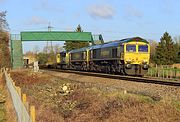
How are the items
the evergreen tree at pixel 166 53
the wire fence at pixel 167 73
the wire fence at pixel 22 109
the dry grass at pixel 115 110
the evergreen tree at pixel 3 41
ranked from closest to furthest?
the wire fence at pixel 22 109, the dry grass at pixel 115 110, the wire fence at pixel 167 73, the evergreen tree at pixel 3 41, the evergreen tree at pixel 166 53

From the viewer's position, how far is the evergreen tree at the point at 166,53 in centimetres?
8125

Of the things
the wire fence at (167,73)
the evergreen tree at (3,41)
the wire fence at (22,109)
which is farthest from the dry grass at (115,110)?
the evergreen tree at (3,41)

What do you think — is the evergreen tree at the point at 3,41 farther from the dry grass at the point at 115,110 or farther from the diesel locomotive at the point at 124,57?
the dry grass at the point at 115,110

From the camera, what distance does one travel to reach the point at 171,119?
1016cm

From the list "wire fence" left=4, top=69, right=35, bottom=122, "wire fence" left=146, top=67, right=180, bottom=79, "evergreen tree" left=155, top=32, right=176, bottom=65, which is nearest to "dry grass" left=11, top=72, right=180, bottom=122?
"wire fence" left=4, top=69, right=35, bottom=122

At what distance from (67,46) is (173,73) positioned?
66460 millimetres

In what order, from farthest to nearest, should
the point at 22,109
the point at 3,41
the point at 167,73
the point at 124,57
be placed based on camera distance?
the point at 3,41
the point at 167,73
the point at 124,57
the point at 22,109

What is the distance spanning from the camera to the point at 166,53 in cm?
8131

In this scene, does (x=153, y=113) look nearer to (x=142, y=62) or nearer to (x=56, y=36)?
(x=142, y=62)

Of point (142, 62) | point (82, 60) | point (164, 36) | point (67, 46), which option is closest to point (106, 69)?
point (142, 62)

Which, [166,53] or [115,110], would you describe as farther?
[166,53]

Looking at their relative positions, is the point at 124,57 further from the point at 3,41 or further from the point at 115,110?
the point at 3,41

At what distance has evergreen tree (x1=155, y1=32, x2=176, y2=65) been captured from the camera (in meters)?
81.2

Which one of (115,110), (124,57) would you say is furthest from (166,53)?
(115,110)
